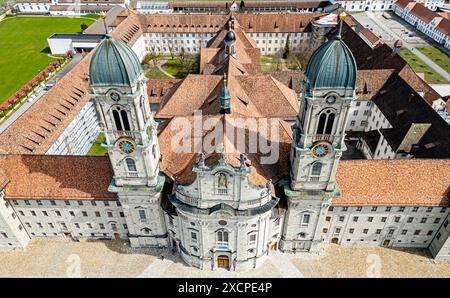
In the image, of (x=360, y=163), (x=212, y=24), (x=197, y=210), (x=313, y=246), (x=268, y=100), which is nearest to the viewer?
(x=197, y=210)

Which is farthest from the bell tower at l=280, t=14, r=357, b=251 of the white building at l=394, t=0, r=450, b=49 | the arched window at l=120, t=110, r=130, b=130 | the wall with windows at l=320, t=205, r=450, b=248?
the white building at l=394, t=0, r=450, b=49

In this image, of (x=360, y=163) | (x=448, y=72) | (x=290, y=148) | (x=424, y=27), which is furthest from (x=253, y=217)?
(x=424, y=27)

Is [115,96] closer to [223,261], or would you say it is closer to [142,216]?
[142,216]

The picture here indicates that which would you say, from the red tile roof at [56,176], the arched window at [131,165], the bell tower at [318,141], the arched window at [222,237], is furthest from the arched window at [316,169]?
the red tile roof at [56,176]

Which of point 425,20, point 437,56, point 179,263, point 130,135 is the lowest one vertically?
point 437,56

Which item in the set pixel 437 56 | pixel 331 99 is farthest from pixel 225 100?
pixel 437 56

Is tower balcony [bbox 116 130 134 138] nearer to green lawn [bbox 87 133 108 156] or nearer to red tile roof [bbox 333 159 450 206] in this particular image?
red tile roof [bbox 333 159 450 206]

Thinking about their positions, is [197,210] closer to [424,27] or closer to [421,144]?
[421,144]
